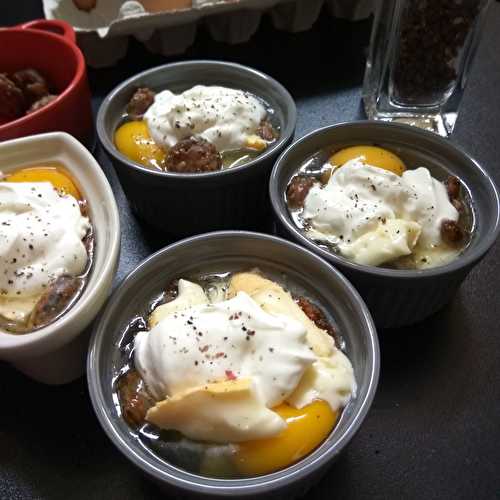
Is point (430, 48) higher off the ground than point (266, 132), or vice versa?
point (430, 48)

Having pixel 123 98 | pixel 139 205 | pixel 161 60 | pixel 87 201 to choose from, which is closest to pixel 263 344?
pixel 87 201

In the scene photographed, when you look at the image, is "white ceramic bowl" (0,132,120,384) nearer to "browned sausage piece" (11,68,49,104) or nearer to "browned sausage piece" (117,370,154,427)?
"browned sausage piece" (117,370,154,427)

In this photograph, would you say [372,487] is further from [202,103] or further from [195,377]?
[202,103]

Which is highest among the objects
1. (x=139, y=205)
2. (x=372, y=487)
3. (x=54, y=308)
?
(x=54, y=308)

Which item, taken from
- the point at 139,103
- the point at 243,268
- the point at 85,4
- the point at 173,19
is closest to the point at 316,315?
the point at 243,268

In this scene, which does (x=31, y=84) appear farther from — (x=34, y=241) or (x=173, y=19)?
(x=34, y=241)

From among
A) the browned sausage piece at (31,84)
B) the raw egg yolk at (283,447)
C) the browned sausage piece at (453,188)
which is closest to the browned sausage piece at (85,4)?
the browned sausage piece at (31,84)
